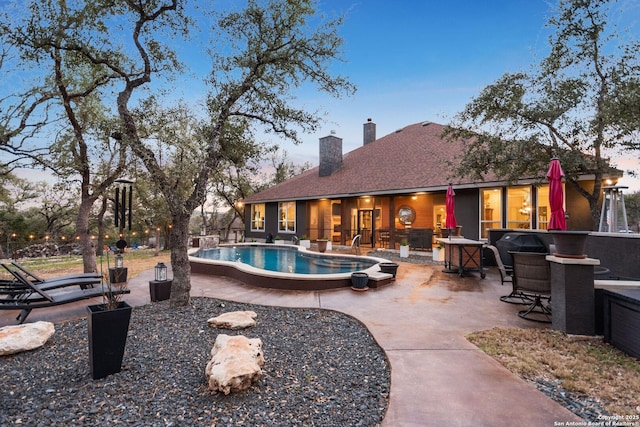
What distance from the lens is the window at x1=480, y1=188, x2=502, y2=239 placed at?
11594 millimetres

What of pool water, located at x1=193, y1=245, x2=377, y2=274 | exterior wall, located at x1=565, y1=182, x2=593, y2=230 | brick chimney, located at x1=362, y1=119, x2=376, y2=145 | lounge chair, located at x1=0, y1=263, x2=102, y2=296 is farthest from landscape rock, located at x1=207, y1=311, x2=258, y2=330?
brick chimney, located at x1=362, y1=119, x2=376, y2=145

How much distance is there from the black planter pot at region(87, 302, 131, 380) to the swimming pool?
3.88m

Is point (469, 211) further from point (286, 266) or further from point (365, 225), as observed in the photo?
point (286, 266)

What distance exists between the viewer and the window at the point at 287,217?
18.5 meters

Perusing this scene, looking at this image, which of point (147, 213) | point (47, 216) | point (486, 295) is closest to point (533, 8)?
point (486, 295)

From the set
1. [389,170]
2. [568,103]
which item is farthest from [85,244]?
[568,103]

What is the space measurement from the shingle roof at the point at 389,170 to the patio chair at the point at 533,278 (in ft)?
23.5

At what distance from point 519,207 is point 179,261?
12030 mm

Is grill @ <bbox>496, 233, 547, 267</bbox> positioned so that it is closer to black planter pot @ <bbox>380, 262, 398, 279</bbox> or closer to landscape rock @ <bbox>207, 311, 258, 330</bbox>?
black planter pot @ <bbox>380, 262, 398, 279</bbox>

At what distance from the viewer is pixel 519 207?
37.6ft

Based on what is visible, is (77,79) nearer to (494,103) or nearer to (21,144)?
(21,144)

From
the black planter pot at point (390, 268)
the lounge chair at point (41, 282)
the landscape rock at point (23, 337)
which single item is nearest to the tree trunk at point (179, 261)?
the landscape rock at point (23, 337)

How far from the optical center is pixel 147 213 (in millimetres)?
21312

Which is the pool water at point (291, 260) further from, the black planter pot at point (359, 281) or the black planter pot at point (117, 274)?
the black planter pot at point (117, 274)
